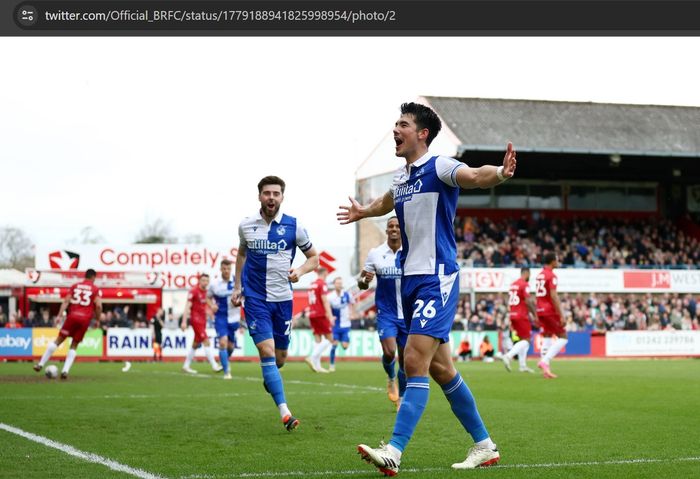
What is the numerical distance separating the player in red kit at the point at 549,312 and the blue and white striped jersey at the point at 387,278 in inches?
342

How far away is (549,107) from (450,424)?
4185 cm

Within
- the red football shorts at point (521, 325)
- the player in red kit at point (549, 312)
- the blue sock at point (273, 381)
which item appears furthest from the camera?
the red football shorts at point (521, 325)

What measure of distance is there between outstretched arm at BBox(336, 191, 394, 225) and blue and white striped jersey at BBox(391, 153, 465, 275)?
1.47ft

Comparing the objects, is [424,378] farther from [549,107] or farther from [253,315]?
[549,107]

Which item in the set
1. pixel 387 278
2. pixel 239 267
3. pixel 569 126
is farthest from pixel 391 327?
pixel 569 126

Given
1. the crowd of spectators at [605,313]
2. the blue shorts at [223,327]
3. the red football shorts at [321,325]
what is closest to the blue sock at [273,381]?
the blue shorts at [223,327]

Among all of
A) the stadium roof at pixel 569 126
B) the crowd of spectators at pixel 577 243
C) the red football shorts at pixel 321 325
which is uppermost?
the stadium roof at pixel 569 126

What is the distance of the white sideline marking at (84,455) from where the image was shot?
291 inches

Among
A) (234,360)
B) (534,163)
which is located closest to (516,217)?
(534,163)

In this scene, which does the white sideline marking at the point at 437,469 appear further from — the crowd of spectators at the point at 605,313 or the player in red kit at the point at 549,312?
the crowd of spectators at the point at 605,313

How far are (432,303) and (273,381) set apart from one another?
3.88 metres

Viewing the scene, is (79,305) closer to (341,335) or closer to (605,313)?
(341,335)

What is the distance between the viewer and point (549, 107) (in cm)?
5116

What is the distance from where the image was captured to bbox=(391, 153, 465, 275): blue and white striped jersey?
7613mm
